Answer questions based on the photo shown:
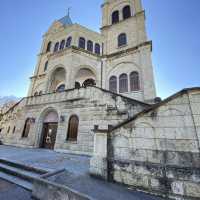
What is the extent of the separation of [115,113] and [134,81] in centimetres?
714

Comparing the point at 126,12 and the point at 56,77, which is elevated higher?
the point at 126,12

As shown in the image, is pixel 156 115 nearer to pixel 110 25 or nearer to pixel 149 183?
pixel 149 183

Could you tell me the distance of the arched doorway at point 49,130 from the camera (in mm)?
10375

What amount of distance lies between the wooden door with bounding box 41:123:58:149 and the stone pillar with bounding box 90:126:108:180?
717cm

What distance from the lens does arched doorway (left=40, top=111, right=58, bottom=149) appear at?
10.4 metres

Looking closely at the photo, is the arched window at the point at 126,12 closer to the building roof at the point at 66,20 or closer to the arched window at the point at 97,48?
the arched window at the point at 97,48

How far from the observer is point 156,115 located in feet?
12.8

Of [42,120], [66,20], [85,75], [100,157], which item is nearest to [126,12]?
[85,75]

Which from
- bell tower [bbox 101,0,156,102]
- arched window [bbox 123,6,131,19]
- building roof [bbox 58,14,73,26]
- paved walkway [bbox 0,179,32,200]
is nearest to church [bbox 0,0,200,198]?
bell tower [bbox 101,0,156,102]

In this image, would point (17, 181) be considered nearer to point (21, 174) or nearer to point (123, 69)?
point (21, 174)

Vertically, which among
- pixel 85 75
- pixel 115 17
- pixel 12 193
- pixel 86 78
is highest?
pixel 115 17

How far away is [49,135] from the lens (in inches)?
419

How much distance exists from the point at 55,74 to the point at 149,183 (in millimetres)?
15105

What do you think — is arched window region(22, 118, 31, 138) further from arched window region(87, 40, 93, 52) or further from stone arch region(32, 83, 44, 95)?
arched window region(87, 40, 93, 52)
